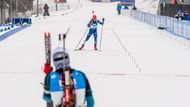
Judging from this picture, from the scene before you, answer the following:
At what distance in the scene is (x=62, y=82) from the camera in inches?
179

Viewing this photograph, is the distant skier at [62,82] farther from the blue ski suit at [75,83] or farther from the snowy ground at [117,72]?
the snowy ground at [117,72]

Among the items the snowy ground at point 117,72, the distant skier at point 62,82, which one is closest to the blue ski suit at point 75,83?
the distant skier at point 62,82

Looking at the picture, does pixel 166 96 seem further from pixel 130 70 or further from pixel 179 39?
pixel 179 39

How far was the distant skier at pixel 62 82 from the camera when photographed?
4578mm

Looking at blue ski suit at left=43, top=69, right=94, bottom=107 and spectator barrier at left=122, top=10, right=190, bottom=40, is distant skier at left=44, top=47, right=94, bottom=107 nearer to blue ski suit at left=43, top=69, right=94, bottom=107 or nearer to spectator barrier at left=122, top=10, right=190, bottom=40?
blue ski suit at left=43, top=69, right=94, bottom=107

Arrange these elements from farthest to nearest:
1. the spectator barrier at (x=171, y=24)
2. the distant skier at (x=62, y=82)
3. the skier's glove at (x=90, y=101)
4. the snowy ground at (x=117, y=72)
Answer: the spectator barrier at (x=171, y=24), the snowy ground at (x=117, y=72), the skier's glove at (x=90, y=101), the distant skier at (x=62, y=82)

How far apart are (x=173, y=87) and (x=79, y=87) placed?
26.3 ft

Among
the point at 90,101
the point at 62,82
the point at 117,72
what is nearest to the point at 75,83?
the point at 62,82

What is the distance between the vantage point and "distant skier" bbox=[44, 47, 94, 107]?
458 centimetres

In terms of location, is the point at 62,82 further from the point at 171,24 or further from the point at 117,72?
the point at 171,24

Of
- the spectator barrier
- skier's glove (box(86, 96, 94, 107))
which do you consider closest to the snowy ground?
the spectator barrier

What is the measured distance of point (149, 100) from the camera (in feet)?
34.6

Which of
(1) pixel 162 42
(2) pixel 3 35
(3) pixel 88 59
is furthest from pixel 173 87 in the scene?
(2) pixel 3 35

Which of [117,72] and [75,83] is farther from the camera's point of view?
[117,72]
